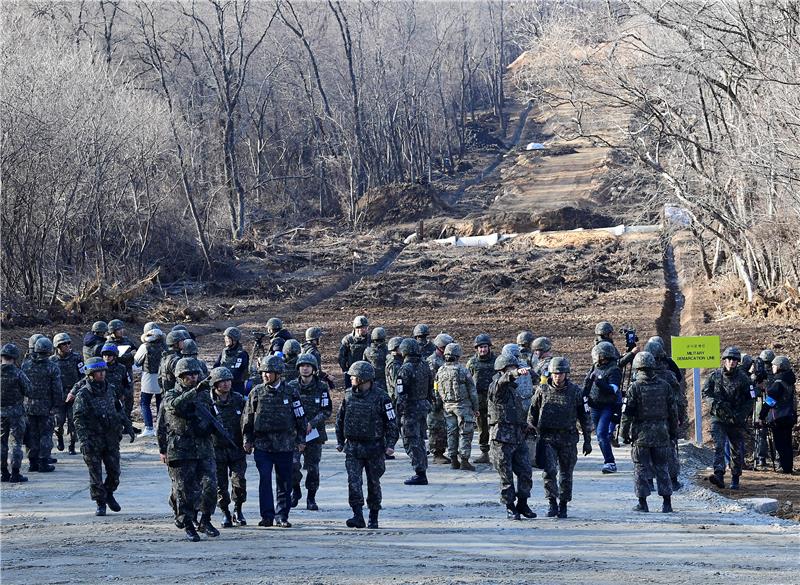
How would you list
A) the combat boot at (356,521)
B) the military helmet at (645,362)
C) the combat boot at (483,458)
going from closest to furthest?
1. the combat boot at (356,521)
2. the military helmet at (645,362)
3. the combat boot at (483,458)

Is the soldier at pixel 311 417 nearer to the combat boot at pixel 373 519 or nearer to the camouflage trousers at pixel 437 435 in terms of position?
the combat boot at pixel 373 519

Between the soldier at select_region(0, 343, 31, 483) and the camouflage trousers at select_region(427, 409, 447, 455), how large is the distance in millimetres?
5625

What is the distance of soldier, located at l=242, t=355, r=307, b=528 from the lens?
38.1 ft

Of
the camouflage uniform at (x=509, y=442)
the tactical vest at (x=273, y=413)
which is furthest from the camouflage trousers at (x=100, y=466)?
the camouflage uniform at (x=509, y=442)

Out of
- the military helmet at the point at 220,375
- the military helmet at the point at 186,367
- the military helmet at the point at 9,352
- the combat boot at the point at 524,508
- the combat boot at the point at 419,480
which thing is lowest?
the combat boot at the point at 524,508

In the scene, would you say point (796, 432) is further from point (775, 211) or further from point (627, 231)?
point (627, 231)

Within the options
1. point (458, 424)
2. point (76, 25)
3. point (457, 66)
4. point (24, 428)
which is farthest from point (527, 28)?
point (457, 66)

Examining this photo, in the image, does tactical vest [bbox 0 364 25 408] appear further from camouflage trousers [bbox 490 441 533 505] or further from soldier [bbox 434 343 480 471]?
camouflage trousers [bbox 490 441 533 505]

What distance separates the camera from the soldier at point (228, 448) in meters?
11.7

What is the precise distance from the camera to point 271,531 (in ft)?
38.0

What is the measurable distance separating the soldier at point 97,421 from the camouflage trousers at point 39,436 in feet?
9.90

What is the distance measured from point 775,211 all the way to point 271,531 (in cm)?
2131

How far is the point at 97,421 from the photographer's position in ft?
40.4

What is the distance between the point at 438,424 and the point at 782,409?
5.04m
